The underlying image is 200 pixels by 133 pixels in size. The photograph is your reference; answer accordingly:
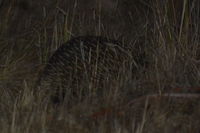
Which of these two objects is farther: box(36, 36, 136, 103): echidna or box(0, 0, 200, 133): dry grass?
box(36, 36, 136, 103): echidna

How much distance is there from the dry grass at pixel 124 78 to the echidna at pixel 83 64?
0.72 ft

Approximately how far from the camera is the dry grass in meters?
4.71

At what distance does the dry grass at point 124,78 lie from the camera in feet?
15.5

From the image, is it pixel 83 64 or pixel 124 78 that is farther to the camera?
pixel 83 64

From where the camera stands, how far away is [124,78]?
5926 mm

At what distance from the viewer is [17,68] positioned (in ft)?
23.2

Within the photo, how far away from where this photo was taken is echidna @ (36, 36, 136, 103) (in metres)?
6.37

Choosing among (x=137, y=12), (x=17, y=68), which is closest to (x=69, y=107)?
(x=17, y=68)

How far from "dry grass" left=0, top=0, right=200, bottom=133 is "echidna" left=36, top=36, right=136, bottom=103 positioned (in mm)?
219

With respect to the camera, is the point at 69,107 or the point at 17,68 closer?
the point at 69,107

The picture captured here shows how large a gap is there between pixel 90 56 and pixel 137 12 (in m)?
2.33

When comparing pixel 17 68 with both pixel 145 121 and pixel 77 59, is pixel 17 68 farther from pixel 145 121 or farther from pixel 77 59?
pixel 145 121

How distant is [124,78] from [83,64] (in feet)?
2.77

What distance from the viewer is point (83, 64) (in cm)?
666
